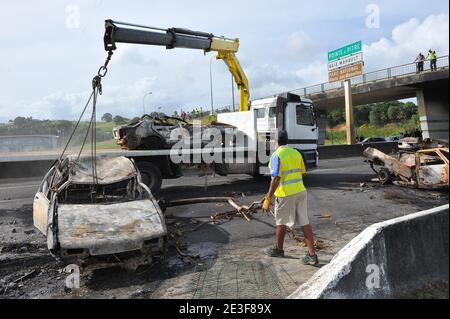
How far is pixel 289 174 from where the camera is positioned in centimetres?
520

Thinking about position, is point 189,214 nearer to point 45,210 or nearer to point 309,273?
point 45,210

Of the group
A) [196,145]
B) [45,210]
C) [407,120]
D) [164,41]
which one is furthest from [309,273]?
[407,120]

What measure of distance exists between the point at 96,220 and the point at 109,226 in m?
0.26

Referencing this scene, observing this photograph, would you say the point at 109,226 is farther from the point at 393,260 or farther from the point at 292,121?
the point at 292,121

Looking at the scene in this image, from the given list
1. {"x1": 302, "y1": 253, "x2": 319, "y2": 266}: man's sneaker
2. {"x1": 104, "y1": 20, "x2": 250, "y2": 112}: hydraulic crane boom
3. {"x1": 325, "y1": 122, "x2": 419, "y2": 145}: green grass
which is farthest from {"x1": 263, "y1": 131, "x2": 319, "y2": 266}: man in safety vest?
{"x1": 325, "y1": 122, "x2": 419, "y2": 145}: green grass

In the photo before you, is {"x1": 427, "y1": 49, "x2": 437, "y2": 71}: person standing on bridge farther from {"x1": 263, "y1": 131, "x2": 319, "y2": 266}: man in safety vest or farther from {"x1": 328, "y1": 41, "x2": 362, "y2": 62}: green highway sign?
{"x1": 263, "y1": 131, "x2": 319, "y2": 266}: man in safety vest

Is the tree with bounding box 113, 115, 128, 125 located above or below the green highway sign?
below

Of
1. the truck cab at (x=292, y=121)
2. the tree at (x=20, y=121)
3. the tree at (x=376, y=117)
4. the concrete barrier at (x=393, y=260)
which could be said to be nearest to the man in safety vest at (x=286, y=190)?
the concrete barrier at (x=393, y=260)

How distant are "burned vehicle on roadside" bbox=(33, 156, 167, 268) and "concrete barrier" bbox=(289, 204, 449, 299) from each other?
89.4 inches

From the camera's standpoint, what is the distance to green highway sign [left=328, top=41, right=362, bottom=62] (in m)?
28.0

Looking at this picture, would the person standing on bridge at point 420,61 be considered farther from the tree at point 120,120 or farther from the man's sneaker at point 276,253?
the man's sneaker at point 276,253

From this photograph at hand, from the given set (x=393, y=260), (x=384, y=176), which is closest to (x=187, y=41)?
(x=384, y=176)

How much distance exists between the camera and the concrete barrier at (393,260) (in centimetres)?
321

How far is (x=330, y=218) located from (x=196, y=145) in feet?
16.0
